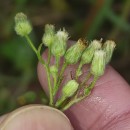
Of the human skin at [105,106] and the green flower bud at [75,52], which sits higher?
the green flower bud at [75,52]

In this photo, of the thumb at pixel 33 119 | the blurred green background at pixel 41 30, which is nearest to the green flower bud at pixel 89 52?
the thumb at pixel 33 119

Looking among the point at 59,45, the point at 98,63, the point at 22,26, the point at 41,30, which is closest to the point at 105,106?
the point at 98,63

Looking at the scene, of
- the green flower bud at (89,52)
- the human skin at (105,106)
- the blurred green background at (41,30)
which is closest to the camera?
the green flower bud at (89,52)

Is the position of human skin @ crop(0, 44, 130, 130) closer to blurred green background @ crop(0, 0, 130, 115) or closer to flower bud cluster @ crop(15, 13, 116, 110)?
flower bud cluster @ crop(15, 13, 116, 110)

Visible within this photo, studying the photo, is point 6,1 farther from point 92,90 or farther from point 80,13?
point 92,90

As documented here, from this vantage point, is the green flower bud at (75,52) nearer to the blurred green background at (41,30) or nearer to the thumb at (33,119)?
the thumb at (33,119)

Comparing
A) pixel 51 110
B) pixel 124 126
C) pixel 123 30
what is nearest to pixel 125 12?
pixel 123 30

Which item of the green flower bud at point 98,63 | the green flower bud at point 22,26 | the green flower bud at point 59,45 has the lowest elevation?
the green flower bud at point 98,63
